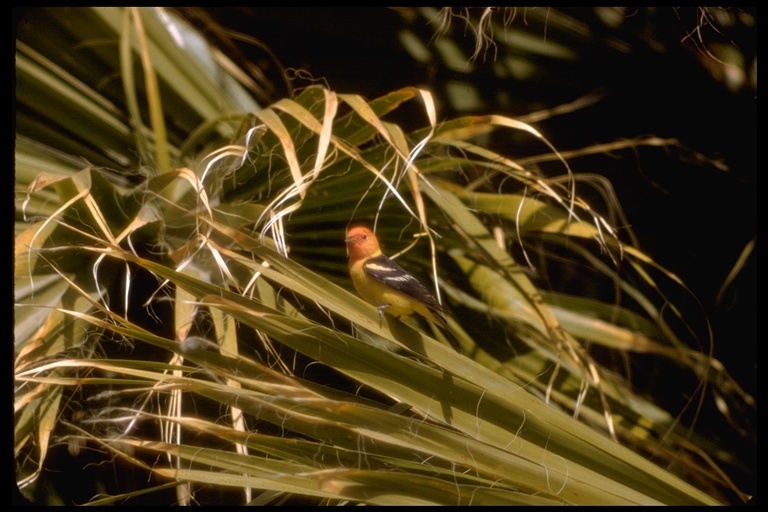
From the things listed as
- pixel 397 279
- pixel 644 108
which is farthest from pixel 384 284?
pixel 644 108

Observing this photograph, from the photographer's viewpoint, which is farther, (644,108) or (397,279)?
(644,108)

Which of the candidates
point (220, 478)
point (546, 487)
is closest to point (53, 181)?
point (220, 478)

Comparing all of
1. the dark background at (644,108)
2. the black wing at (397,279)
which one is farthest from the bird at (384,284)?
the dark background at (644,108)

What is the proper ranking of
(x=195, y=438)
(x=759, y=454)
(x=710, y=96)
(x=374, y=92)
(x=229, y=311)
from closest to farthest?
(x=229, y=311), (x=195, y=438), (x=759, y=454), (x=710, y=96), (x=374, y=92)

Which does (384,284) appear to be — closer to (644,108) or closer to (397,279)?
(397,279)

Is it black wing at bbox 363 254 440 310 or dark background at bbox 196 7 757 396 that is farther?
dark background at bbox 196 7 757 396

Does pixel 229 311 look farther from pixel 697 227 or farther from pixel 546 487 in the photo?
pixel 697 227

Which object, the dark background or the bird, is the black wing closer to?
the bird

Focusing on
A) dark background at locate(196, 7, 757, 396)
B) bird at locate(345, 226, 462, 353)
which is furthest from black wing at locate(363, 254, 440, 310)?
dark background at locate(196, 7, 757, 396)
